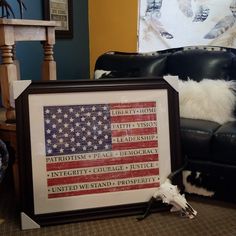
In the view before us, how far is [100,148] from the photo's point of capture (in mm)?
1857

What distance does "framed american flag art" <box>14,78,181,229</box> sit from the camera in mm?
1770

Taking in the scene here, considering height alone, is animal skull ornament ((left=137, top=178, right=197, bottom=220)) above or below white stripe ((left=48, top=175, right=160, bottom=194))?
below

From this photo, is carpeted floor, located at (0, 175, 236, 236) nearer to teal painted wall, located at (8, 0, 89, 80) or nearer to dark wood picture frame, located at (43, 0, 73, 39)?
teal painted wall, located at (8, 0, 89, 80)

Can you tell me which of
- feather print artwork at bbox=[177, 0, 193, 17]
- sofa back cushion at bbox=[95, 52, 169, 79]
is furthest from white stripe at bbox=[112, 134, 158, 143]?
Answer: feather print artwork at bbox=[177, 0, 193, 17]

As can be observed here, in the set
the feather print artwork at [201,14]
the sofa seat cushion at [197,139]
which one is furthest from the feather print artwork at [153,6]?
the sofa seat cushion at [197,139]

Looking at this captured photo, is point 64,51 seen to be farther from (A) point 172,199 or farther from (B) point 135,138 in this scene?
(A) point 172,199

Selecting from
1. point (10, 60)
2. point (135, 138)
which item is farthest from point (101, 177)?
point (10, 60)

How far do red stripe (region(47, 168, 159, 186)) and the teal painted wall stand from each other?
4.56 feet

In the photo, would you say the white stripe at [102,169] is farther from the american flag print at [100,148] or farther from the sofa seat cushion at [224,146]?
the sofa seat cushion at [224,146]

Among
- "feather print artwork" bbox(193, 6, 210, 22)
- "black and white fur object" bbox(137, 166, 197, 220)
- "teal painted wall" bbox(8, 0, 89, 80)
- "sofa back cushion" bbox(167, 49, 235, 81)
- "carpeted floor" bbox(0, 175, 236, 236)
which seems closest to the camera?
"carpeted floor" bbox(0, 175, 236, 236)

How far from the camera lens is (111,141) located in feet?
6.14

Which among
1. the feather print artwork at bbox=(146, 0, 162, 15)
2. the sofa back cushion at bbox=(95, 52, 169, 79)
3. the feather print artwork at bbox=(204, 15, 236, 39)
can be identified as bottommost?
the sofa back cushion at bbox=(95, 52, 169, 79)

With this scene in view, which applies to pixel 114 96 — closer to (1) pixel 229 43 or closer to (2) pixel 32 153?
(2) pixel 32 153

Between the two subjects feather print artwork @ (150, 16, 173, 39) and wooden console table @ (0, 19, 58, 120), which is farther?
feather print artwork @ (150, 16, 173, 39)
